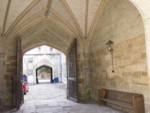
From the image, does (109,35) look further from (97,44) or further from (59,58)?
(59,58)

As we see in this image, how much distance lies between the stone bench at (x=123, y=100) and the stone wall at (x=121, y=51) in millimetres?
123

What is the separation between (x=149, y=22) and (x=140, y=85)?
180 cm

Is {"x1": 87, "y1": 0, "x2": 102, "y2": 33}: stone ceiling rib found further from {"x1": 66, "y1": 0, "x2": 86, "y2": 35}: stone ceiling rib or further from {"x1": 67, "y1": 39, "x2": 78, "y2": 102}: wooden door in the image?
{"x1": 67, "y1": 39, "x2": 78, "y2": 102}: wooden door

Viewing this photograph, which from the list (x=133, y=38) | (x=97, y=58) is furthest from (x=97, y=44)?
(x=133, y=38)

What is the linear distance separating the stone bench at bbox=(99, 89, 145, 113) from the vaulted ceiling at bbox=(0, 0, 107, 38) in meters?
2.40

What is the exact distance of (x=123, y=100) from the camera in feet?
16.1

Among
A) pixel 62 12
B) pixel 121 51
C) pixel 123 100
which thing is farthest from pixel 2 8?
pixel 123 100

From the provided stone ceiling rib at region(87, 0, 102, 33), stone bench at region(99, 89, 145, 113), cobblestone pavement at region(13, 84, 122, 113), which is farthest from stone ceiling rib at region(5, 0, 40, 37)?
stone bench at region(99, 89, 145, 113)

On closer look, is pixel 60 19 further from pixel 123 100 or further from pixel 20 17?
pixel 123 100

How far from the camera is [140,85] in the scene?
4160 millimetres

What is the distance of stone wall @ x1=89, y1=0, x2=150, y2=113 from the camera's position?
414cm

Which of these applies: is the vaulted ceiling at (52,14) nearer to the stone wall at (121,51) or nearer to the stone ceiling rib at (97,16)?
the stone ceiling rib at (97,16)

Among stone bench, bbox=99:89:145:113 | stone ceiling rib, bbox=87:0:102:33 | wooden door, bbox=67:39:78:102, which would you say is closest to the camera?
stone bench, bbox=99:89:145:113

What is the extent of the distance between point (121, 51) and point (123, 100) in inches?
51.2
